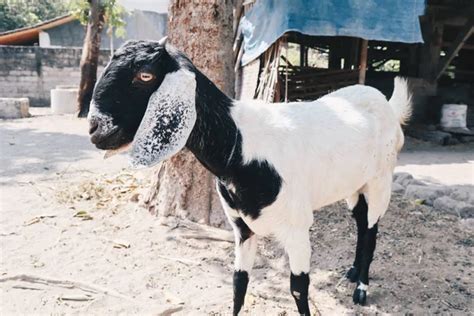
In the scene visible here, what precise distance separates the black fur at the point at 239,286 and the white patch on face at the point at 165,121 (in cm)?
112

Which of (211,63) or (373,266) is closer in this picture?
(373,266)

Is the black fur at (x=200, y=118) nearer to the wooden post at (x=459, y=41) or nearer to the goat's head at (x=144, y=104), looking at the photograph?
the goat's head at (x=144, y=104)

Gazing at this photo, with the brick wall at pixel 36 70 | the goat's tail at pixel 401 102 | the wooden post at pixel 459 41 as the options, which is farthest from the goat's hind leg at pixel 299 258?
the brick wall at pixel 36 70

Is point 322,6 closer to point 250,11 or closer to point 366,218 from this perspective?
point 250,11

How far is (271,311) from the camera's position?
Answer: 280cm

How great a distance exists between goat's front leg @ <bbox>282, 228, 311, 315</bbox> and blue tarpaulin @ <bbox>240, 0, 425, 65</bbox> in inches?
208

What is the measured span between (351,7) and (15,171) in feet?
19.2

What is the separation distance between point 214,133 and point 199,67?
80.3 inches

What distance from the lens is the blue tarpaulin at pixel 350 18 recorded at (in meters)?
6.95

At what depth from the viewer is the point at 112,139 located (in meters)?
1.70

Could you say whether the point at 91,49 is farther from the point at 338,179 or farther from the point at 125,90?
the point at 125,90

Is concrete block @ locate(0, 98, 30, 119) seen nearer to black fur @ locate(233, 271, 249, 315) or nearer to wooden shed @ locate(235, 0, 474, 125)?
wooden shed @ locate(235, 0, 474, 125)

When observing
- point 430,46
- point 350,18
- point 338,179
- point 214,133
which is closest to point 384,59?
point 430,46

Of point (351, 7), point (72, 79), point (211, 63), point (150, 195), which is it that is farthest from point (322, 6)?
point (72, 79)
